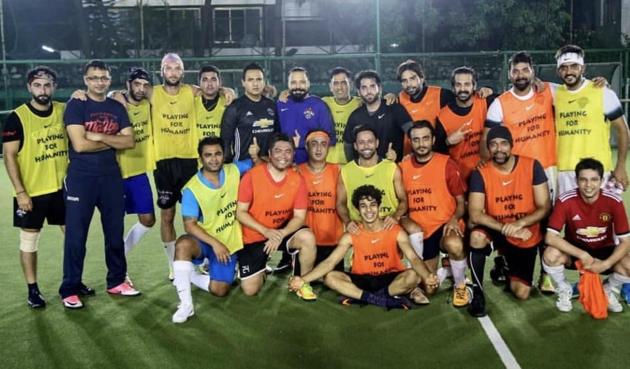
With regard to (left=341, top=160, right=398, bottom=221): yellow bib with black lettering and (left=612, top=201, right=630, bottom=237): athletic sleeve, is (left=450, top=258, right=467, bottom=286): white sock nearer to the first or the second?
(left=341, top=160, right=398, bottom=221): yellow bib with black lettering

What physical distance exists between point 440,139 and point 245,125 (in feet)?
5.74

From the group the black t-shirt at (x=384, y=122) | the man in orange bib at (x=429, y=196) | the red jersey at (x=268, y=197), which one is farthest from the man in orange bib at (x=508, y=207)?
the red jersey at (x=268, y=197)

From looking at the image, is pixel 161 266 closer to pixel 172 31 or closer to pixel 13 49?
pixel 172 31

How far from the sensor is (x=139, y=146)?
6.29 meters

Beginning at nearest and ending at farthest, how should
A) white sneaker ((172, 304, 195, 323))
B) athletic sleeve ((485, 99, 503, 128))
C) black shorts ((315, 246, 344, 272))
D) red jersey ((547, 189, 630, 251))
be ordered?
1. white sneaker ((172, 304, 195, 323))
2. red jersey ((547, 189, 630, 251))
3. athletic sleeve ((485, 99, 503, 128))
4. black shorts ((315, 246, 344, 272))

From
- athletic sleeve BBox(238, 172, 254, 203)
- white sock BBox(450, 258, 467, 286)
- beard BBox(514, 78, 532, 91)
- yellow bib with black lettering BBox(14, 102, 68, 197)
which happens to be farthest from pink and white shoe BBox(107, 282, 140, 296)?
beard BBox(514, 78, 532, 91)

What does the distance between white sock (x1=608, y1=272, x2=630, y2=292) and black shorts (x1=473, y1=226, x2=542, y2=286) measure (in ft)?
1.96

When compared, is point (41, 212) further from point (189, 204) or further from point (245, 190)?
point (245, 190)

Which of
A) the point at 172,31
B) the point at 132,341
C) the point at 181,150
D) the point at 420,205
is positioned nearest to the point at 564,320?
the point at 420,205

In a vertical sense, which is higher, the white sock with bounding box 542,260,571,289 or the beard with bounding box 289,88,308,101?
the beard with bounding box 289,88,308,101

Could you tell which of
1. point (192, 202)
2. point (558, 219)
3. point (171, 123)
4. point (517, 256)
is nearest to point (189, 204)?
point (192, 202)

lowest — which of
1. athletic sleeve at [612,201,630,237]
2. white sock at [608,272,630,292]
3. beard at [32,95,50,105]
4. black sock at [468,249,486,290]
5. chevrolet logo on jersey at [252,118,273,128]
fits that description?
white sock at [608,272,630,292]

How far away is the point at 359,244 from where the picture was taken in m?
5.48

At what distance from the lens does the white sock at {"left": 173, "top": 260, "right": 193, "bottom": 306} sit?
513 centimetres
